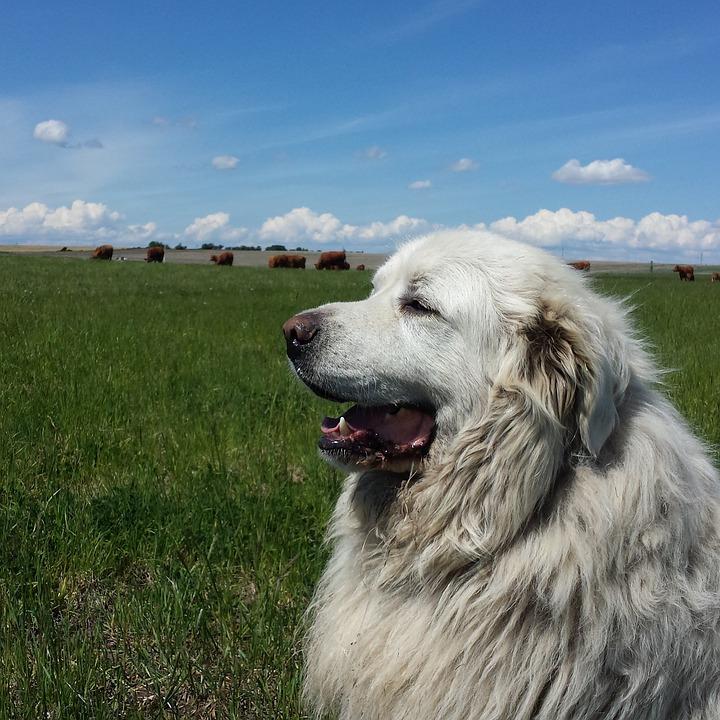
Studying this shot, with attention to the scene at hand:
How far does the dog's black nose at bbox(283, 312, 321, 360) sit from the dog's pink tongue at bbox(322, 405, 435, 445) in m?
0.34

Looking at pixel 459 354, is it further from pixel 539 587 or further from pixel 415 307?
pixel 539 587

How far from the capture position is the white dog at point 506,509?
233 centimetres

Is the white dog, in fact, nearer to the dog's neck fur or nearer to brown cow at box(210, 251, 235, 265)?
the dog's neck fur

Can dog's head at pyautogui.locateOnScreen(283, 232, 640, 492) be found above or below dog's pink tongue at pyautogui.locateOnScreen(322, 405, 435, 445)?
above

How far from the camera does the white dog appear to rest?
2.33 meters

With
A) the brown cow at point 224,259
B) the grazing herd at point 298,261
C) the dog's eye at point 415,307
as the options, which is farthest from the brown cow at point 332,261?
the dog's eye at point 415,307

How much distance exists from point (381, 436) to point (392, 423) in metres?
0.07

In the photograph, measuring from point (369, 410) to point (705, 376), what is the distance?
6.16 meters

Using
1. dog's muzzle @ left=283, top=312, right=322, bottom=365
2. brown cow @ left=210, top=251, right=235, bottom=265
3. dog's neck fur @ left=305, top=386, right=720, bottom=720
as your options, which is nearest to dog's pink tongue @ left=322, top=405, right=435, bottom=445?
dog's neck fur @ left=305, top=386, right=720, bottom=720

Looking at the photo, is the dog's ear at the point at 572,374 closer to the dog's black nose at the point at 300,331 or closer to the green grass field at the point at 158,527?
the dog's black nose at the point at 300,331

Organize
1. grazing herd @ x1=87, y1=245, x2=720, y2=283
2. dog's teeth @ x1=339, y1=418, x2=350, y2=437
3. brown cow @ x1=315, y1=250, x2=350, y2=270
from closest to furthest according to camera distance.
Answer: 1. dog's teeth @ x1=339, y1=418, x2=350, y2=437
2. grazing herd @ x1=87, y1=245, x2=720, y2=283
3. brown cow @ x1=315, y1=250, x2=350, y2=270

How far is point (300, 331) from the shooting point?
2891mm

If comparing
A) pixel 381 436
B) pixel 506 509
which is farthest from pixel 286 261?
pixel 506 509

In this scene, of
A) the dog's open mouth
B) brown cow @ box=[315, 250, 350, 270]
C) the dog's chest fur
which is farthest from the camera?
brown cow @ box=[315, 250, 350, 270]
